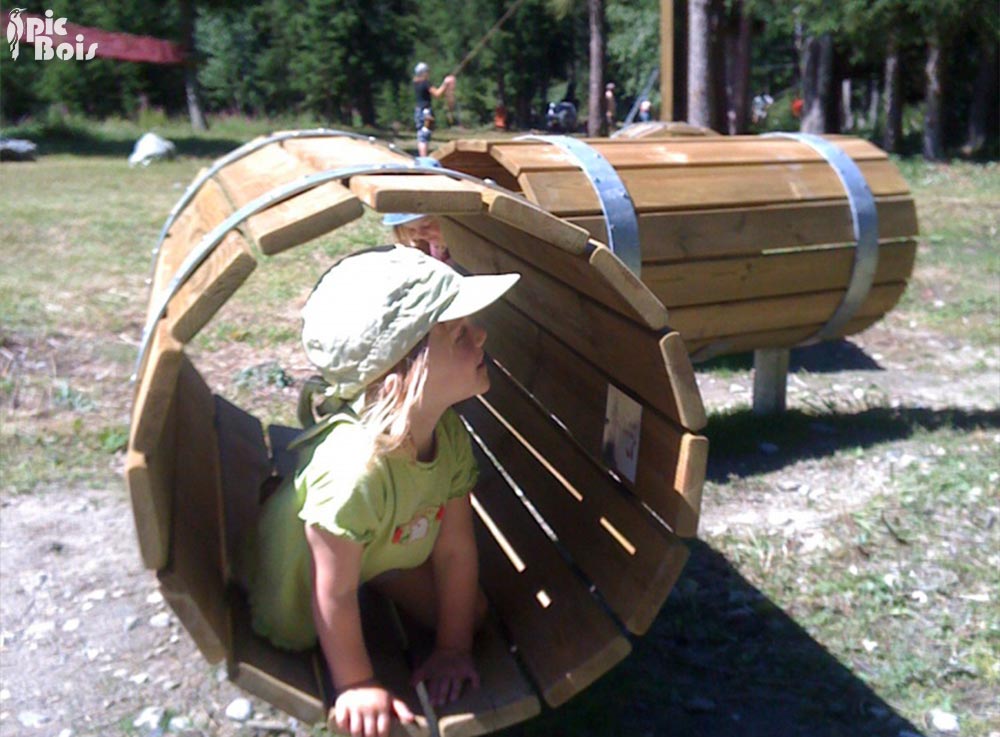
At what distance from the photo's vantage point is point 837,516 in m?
4.34

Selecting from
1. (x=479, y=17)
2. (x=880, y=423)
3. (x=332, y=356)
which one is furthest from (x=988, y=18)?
(x=479, y=17)

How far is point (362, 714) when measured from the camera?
7.95 ft

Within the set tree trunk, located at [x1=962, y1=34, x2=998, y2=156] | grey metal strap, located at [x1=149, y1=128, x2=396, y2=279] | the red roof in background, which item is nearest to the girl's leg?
grey metal strap, located at [x1=149, y1=128, x2=396, y2=279]

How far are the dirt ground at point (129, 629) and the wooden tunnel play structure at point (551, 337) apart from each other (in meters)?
0.48

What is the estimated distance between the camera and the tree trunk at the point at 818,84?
21.5m

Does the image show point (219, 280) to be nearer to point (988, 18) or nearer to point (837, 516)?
point (837, 516)

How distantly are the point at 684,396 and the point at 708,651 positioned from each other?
1288 mm

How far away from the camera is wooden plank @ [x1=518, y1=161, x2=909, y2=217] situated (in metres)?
4.36

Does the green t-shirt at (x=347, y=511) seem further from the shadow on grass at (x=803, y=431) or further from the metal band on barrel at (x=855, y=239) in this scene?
the metal band on barrel at (x=855, y=239)

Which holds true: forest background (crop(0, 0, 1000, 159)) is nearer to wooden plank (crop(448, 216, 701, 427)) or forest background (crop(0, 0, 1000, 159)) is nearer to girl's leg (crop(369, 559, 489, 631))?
wooden plank (crop(448, 216, 701, 427))

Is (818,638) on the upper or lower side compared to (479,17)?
lower

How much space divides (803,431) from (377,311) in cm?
336

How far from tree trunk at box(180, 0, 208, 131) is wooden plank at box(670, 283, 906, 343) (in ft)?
82.2

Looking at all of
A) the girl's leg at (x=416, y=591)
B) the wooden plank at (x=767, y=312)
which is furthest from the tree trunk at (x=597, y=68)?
the girl's leg at (x=416, y=591)
